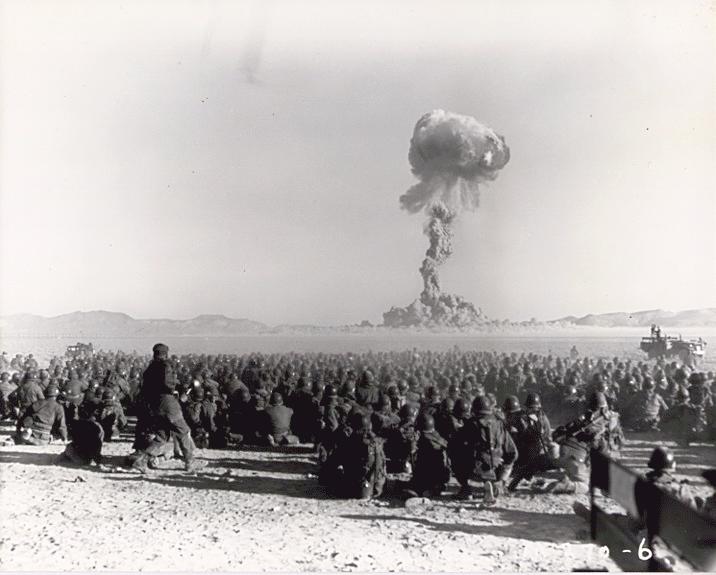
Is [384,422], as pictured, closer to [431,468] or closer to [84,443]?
[431,468]

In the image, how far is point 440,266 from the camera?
67312mm

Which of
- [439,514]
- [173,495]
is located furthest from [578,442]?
[173,495]

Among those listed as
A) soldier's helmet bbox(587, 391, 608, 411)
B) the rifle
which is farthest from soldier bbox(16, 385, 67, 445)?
soldier's helmet bbox(587, 391, 608, 411)

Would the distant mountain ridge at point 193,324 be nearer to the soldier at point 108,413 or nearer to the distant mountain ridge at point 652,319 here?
the distant mountain ridge at point 652,319

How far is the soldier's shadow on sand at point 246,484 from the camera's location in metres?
8.53

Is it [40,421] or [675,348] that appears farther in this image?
[675,348]

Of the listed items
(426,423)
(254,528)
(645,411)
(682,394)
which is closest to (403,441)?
(426,423)

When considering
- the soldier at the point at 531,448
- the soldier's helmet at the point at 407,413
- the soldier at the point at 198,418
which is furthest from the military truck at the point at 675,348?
the soldier at the point at 198,418

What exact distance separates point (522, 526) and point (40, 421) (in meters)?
9.61

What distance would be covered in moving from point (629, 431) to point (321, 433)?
763 cm

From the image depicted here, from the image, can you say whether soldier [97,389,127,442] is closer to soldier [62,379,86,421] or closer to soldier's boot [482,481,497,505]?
soldier [62,379,86,421]

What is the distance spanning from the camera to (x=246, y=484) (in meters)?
8.98

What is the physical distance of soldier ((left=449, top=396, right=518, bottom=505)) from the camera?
7828 mm

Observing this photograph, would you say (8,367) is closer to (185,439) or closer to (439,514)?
(185,439)
